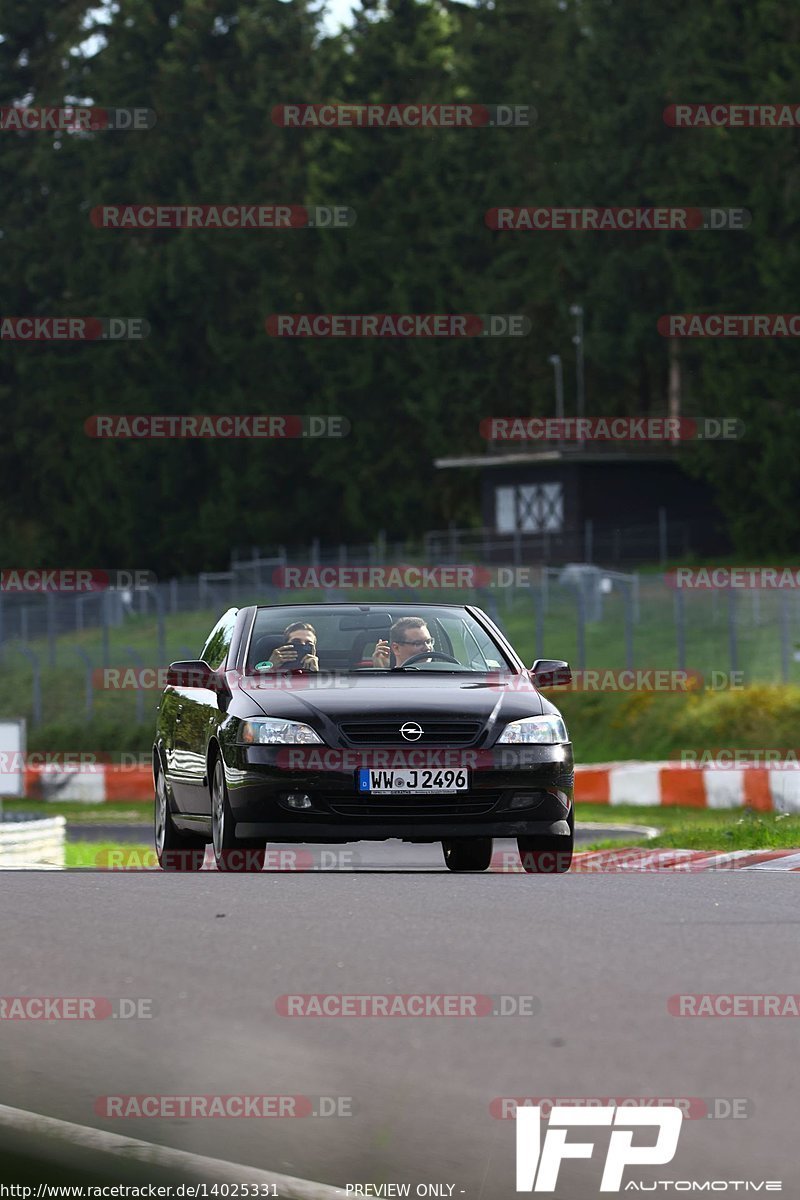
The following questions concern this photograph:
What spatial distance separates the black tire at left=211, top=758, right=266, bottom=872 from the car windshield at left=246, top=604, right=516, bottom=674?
712 millimetres

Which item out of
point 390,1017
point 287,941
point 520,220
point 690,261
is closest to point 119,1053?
point 390,1017

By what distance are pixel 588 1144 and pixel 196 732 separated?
7129 millimetres

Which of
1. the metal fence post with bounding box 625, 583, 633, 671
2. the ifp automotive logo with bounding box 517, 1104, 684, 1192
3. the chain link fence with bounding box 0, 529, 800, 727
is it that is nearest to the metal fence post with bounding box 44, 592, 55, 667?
the chain link fence with bounding box 0, 529, 800, 727

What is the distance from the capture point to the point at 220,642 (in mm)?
14289

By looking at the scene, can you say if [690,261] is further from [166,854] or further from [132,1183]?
[132,1183]

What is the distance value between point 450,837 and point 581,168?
58.8 meters

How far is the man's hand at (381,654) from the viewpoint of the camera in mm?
13430
